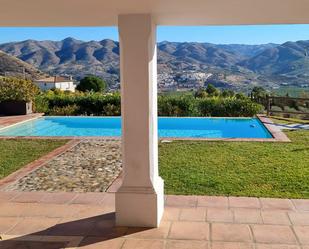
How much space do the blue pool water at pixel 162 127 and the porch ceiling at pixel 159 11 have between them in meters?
8.76

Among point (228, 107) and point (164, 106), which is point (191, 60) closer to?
point (164, 106)

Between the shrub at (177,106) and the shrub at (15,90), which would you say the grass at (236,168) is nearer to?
the shrub at (177,106)

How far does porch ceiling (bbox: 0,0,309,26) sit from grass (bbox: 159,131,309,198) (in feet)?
9.13

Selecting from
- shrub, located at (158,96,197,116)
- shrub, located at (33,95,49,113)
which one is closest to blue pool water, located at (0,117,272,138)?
shrub, located at (158,96,197,116)

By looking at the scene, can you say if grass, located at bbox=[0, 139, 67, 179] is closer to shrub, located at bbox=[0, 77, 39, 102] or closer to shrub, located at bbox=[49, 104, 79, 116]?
shrub, located at bbox=[0, 77, 39, 102]

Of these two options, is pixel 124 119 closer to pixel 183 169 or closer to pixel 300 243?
pixel 300 243

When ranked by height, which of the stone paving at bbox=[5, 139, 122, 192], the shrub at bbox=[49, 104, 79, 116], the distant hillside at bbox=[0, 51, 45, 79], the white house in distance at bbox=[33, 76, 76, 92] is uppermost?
the distant hillside at bbox=[0, 51, 45, 79]

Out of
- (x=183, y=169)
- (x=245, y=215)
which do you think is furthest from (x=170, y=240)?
(x=183, y=169)

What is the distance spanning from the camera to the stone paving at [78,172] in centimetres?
645

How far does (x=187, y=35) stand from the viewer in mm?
75250

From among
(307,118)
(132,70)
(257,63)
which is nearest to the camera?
(132,70)

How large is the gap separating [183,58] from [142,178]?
58.6m

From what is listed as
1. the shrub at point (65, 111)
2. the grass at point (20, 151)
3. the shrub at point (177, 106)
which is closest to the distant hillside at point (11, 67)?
the shrub at point (65, 111)

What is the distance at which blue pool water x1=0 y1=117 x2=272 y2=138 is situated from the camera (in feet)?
44.8
